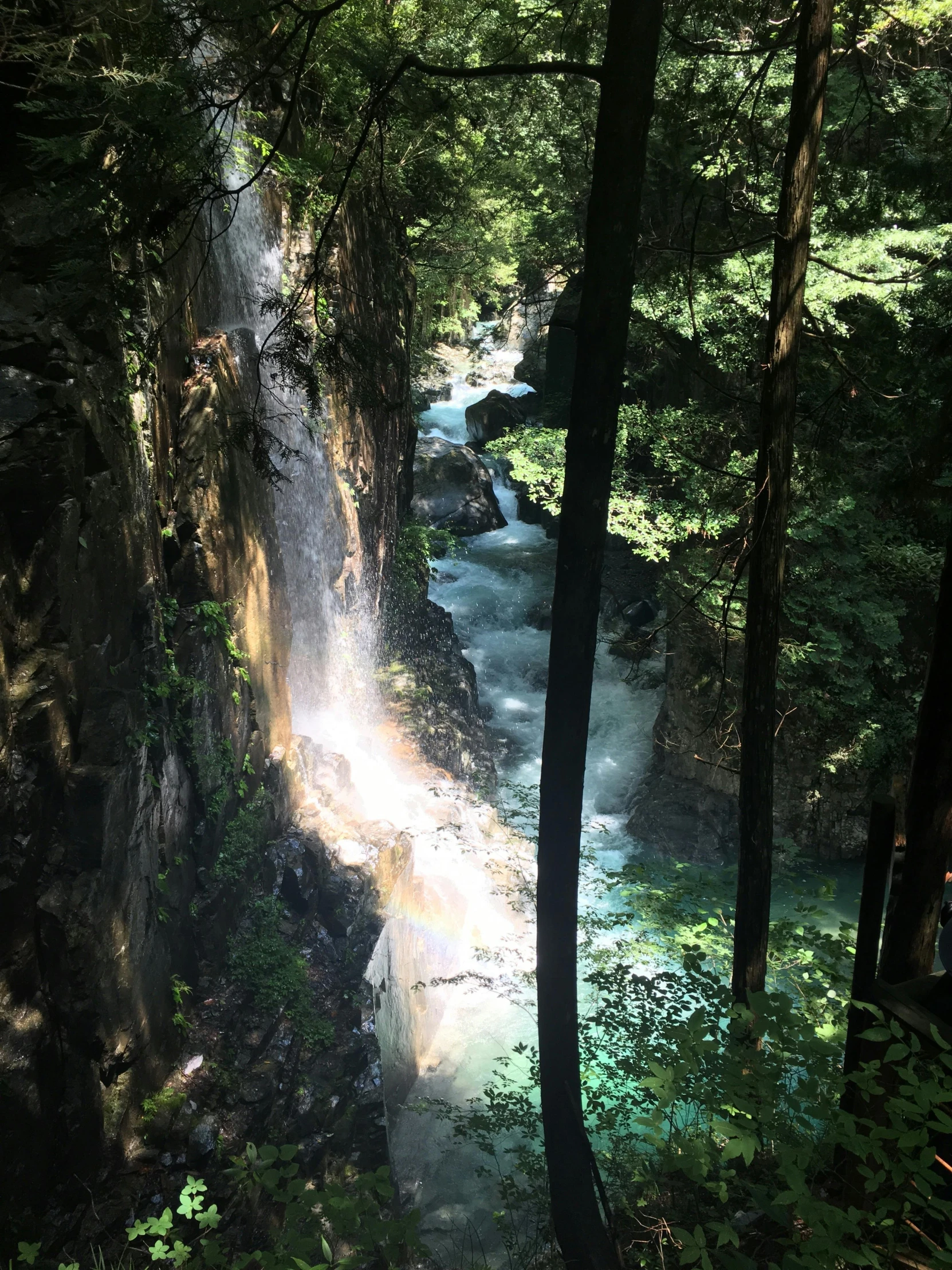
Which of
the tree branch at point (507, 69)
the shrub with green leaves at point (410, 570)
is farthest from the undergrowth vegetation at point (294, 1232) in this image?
the shrub with green leaves at point (410, 570)

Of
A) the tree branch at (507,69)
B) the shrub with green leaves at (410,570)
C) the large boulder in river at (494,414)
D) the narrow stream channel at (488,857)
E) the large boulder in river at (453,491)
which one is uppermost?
the tree branch at (507,69)

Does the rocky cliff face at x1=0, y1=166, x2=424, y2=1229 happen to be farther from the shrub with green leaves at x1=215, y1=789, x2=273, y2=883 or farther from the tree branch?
the tree branch

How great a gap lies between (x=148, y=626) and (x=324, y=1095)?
168 inches

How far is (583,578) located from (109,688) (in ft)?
12.4

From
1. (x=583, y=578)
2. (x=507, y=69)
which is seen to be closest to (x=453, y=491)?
(x=583, y=578)

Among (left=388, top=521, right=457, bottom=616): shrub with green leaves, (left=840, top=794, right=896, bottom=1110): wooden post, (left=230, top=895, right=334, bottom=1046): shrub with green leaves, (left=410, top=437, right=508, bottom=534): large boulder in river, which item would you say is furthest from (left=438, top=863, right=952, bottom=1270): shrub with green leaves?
(left=410, top=437, right=508, bottom=534): large boulder in river

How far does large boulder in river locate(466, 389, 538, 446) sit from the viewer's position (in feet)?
71.2

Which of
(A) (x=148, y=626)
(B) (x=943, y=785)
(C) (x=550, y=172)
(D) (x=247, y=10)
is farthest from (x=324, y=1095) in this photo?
(C) (x=550, y=172)

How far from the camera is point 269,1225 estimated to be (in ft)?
20.0

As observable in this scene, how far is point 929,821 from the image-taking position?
4152 mm

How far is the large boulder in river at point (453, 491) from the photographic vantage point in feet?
64.1

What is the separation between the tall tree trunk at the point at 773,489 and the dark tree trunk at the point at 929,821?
35.1 inches

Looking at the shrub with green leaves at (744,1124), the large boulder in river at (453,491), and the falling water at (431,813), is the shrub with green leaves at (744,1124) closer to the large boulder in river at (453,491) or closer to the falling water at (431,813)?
the falling water at (431,813)

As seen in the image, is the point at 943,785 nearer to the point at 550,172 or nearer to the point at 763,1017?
the point at 763,1017
